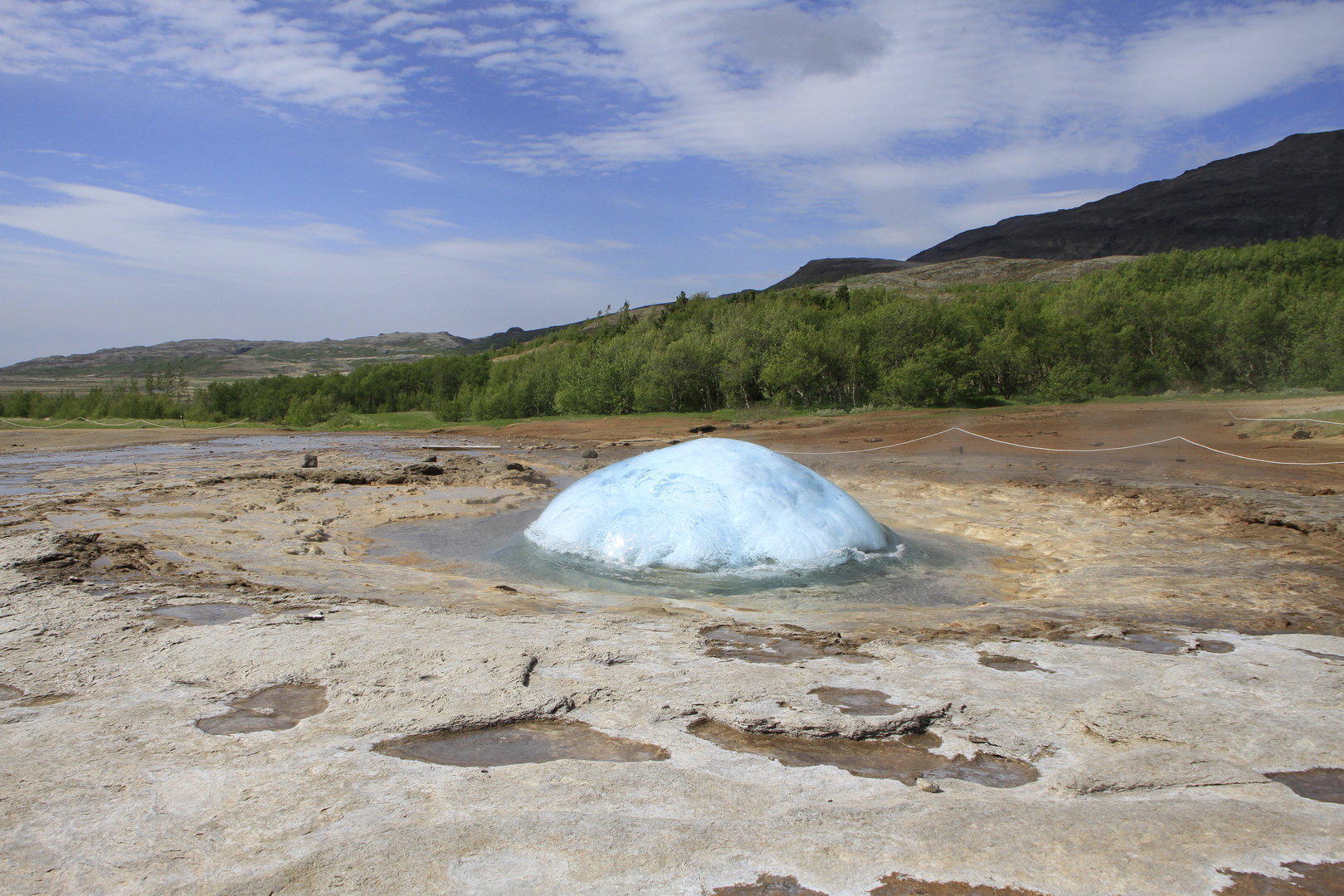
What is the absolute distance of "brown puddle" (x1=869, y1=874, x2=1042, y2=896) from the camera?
7.80 ft

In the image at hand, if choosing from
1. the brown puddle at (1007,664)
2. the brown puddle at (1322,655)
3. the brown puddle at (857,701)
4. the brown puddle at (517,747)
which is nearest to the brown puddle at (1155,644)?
the brown puddle at (1322,655)

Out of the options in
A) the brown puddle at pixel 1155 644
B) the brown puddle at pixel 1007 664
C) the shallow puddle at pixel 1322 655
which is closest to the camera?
the brown puddle at pixel 1007 664

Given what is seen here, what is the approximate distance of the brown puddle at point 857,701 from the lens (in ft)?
12.6

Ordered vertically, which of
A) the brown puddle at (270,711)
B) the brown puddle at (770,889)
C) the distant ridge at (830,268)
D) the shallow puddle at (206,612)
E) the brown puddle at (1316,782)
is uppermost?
the distant ridge at (830,268)

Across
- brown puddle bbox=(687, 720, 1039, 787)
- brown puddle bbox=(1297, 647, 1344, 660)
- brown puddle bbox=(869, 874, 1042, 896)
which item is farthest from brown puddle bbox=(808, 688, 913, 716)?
brown puddle bbox=(1297, 647, 1344, 660)

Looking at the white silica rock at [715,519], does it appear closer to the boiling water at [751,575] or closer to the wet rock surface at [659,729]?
the boiling water at [751,575]

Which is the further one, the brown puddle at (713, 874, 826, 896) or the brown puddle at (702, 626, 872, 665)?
the brown puddle at (702, 626, 872, 665)

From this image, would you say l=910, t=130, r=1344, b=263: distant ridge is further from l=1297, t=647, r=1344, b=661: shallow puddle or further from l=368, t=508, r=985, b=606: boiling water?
l=1297, t=647, r=1344, b=661: shallow puddle

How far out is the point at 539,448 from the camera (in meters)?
27.0

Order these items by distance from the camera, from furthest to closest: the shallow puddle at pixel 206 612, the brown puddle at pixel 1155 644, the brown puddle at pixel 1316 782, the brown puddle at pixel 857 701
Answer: the shallow puddle at pixel 206 612
the brown puddle at pixel 1155 644
the brown puddle at pixel 857 701
the brown puddle at pixel 1316 782

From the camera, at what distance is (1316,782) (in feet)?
10.3

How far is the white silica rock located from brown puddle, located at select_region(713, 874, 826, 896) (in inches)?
203

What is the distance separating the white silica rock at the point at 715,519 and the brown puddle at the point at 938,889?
204 inches

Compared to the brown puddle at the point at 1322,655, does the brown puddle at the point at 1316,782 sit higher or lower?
higher
